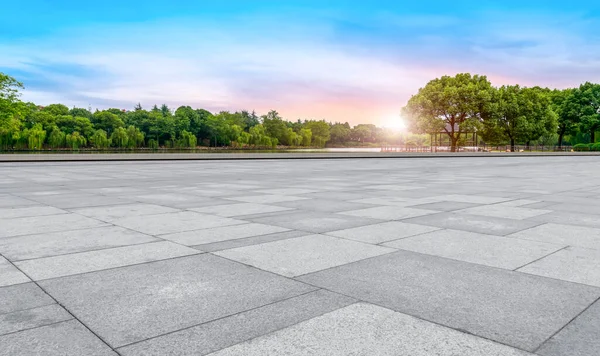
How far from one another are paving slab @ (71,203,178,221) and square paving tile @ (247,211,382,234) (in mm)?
2190

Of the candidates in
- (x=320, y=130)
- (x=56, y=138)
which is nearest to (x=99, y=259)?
(x=56, y=138)

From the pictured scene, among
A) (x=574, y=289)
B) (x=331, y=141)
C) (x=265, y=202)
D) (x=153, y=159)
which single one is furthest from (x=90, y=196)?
(x=331, y=141)

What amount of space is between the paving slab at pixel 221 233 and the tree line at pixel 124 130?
58.7m

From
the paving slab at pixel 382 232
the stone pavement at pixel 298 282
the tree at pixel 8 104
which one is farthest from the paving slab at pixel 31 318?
the tree at pixel 8 104

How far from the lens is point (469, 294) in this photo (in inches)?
157

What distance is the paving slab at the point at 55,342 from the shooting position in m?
2.88

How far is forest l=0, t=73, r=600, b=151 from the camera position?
215 ft

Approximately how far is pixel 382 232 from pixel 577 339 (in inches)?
149

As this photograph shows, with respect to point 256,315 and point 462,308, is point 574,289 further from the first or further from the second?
point 256,315

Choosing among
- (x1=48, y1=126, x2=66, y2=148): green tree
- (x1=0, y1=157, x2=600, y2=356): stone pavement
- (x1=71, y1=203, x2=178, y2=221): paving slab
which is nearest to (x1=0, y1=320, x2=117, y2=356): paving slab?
(x1=0, y1=157, x2=600, y2=356): stone pavement

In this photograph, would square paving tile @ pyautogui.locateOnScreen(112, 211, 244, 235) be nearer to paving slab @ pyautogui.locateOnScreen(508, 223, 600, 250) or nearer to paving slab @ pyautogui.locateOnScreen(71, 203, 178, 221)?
paving slab @ pyautogui.locateOnScreen(71, 203, 178, 221)

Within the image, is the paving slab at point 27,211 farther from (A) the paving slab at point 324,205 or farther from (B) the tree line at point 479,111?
(B) the tree line at point 479,111

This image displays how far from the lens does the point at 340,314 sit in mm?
3520

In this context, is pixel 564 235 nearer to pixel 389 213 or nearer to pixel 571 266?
pixel 571 266
